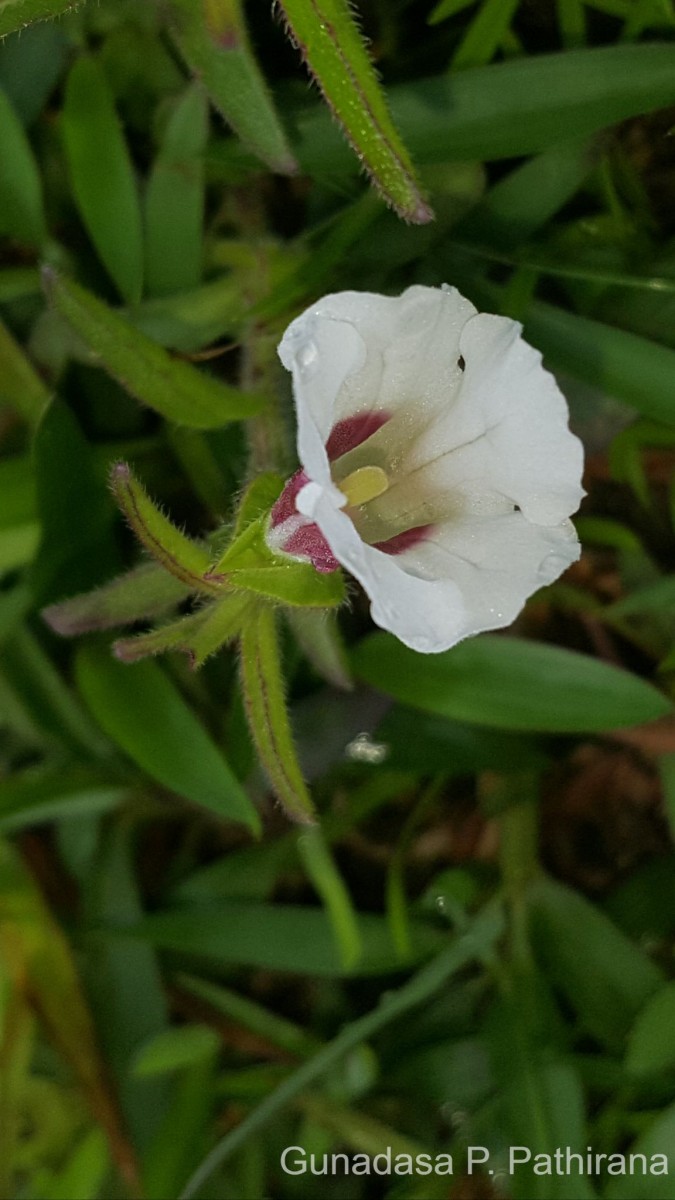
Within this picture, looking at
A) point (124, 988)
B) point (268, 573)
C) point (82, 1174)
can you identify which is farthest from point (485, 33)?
point (82, 1174)

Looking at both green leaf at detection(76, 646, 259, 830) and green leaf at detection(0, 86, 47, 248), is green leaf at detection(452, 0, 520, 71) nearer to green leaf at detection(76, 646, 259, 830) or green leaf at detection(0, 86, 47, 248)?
green leaf at detection(0, 86, 47, 248)

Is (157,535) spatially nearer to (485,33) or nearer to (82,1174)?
(485,33)

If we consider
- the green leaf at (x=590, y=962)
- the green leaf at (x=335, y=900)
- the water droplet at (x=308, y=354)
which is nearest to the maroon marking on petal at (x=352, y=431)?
the water droplet at (x=308, y=354)

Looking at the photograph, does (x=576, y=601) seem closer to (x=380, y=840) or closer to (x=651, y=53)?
(x=380, y=840)

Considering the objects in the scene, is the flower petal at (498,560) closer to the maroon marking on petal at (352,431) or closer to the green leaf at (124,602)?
the maroon marking on petal at (352,431)

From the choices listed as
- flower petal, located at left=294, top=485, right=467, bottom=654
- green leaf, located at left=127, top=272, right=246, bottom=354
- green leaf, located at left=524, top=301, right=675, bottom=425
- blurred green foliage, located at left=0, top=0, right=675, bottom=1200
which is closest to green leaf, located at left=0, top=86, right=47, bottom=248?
blurred green foliage, located at left=0, top=0, right=675, bottom=1200

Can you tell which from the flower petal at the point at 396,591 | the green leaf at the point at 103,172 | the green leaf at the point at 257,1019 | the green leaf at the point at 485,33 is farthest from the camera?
the green leaf at the point at 257,1019

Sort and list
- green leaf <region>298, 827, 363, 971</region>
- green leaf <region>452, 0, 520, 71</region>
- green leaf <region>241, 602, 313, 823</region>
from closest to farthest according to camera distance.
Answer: green leaf <region>241, 602, 313, 823</region>, green leaf <region>452, 0, 520, 71</region>, green leaf <region>298, 827, 363, 971</region>
